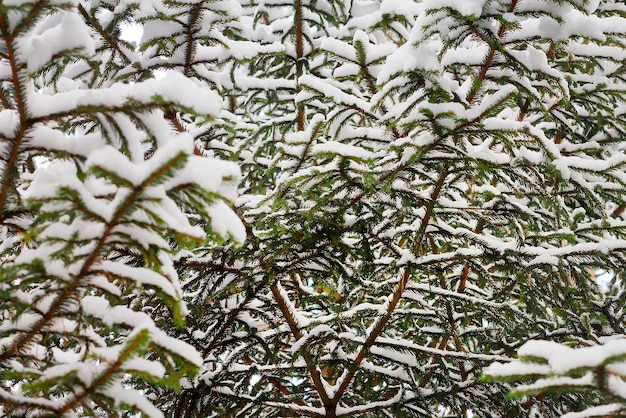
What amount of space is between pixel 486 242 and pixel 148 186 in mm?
2132

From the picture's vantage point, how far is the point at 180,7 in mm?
2795

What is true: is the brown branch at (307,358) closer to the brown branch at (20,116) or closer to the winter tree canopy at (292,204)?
the winter tree canopy at (292,204)

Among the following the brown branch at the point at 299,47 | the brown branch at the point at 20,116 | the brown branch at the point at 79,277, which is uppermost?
the brown branch at the point at 299,47

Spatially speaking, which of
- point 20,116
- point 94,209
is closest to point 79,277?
point 94,209

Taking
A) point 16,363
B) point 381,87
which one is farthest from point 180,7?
point 16,363

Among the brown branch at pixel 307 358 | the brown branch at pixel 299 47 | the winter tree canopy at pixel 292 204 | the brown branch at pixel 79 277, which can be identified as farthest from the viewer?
the brown branch at pixel 299 47

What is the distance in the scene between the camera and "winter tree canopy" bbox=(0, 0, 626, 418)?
64.4 inches

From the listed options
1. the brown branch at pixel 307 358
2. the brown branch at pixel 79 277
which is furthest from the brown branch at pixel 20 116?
the brown branch at pixel 307 358

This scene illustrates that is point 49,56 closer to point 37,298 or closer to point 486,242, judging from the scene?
point 37,298

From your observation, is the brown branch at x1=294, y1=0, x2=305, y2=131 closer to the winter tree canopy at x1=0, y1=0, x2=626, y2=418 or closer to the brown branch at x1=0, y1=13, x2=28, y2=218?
the winter tree canopy at x1=0, y1=0, x2=626, y2=418

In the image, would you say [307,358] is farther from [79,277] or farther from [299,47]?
[299,47]

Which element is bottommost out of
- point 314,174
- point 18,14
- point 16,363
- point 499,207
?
point 16,363

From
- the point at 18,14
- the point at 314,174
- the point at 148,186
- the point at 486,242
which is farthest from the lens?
the point at 486,242

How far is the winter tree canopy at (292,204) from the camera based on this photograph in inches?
64.4
